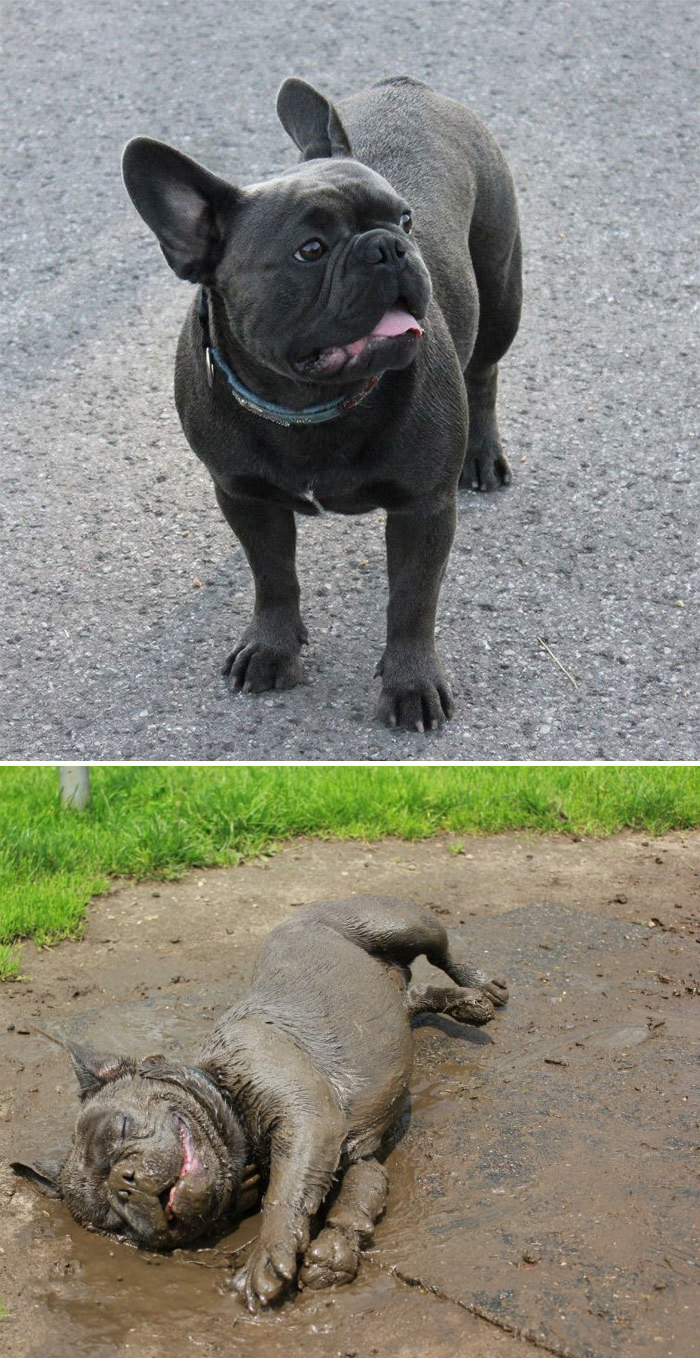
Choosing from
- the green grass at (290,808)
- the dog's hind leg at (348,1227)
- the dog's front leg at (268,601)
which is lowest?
the green grass at (290,808)

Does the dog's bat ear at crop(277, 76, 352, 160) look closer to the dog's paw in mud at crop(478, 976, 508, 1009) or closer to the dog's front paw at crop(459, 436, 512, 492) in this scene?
the dog's front paw at crop(459, 436, 512, 492)

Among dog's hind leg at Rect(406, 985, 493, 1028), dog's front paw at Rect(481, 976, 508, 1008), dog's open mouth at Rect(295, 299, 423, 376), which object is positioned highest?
dog's open mouth at Rect(295, 299, 423, 376)

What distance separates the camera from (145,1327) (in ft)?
9.04

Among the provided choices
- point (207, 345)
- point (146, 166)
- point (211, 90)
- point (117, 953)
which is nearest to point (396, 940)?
point (117, 953)

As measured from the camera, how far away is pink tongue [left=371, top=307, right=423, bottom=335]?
A: 3365 mm

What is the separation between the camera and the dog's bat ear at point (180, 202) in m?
3.49

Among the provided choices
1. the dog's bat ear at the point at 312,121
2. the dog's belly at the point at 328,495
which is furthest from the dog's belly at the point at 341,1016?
the dog's bat ear at the point at 312,121

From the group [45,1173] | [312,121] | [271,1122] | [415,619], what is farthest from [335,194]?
[45,1173]

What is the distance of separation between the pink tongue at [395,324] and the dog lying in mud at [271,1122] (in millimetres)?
1660

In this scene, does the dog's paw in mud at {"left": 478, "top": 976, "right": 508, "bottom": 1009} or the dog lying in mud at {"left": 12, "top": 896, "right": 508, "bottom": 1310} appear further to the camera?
the dog's paw in mud at {"left": 478, "top": 976, "right": 508, "bottom": 1009}

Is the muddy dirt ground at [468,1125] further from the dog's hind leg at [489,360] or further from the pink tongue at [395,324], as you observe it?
the pink tongue at [395,324]

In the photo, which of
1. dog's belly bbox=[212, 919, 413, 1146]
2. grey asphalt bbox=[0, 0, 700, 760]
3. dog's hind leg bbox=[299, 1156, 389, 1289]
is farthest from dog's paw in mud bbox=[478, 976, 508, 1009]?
dog's hind leg bbox=[299, 1156, 389, 1289]

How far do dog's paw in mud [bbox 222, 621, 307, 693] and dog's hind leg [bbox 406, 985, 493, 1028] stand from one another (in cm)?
116

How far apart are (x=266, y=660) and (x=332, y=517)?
41.1 inches
